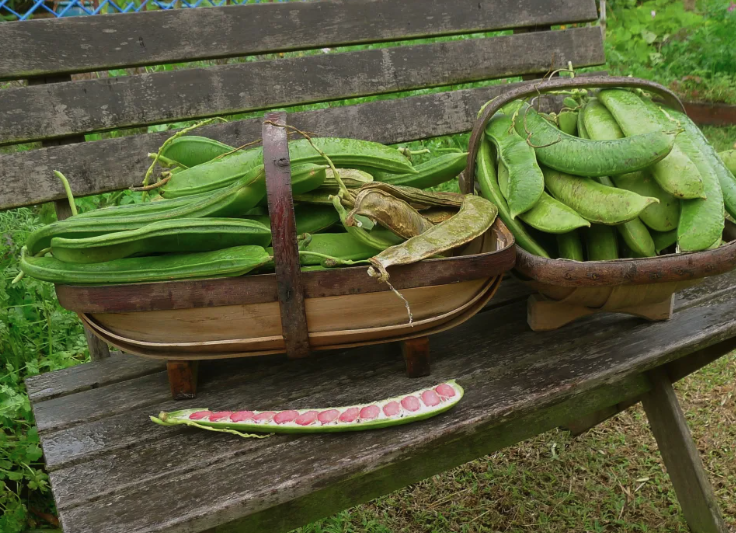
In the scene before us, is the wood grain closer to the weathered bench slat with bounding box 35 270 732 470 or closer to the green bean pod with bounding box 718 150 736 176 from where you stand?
the weathered bench slat with bounding box 35 270 732 470

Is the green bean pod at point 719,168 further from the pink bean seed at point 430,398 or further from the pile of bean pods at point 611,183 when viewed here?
the pink bean seed at point 430,398

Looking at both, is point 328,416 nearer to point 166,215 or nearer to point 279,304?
point 279,304

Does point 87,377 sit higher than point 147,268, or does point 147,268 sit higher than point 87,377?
point 147,268

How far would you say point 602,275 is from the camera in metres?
1.48

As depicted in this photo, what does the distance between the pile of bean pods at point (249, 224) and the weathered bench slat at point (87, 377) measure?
1.34ft

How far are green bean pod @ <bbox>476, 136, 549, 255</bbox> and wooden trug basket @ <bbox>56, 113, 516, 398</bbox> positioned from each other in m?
0.15

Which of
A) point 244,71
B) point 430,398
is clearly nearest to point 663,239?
point 430,398

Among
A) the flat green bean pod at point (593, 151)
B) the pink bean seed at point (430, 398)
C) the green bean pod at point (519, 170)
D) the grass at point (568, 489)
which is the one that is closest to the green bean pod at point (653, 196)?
the flat green bean pod at point (593, 151)

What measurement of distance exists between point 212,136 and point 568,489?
1.93m

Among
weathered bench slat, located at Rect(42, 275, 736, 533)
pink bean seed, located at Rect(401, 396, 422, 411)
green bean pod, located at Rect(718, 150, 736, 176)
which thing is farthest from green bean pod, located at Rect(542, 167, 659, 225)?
pink bean seed, located at Rect(401, 396, 422, 411)

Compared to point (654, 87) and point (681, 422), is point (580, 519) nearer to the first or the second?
point (681, 422)

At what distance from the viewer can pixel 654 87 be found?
1.76m

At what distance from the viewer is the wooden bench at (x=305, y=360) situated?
1.32 meters

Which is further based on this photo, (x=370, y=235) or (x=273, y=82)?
(x=273, y=82)
